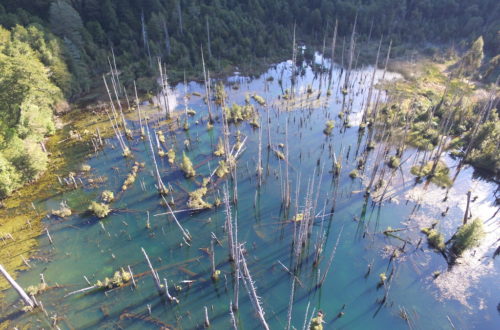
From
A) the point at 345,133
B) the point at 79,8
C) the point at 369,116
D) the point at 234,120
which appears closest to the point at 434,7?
the point at 369,116

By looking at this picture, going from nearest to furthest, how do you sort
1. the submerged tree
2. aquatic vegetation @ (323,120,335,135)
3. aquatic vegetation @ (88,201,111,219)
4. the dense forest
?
1. aquatic vegetation @ (88,201,111,219)
2. aquatic vegetation @ (323,120,335,135)
3. the dense forest
4. the submerged tree

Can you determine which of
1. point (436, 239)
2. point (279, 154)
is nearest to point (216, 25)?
point (279, 154)

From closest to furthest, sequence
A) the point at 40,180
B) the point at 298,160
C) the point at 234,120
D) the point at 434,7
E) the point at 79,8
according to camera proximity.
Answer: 1. the point at 40,180
2. the point at 298,160
3. the point at 234,120
4. the point at 79,8
5. the point at 434,7

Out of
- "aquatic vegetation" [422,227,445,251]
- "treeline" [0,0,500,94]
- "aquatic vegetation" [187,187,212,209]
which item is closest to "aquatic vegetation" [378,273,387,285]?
"aquatic vegetation" [422,227,445,251]

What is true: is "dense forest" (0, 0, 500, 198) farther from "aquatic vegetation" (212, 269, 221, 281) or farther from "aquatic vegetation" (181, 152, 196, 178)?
"aquatic vegetation" (212, 269, 221, 281)

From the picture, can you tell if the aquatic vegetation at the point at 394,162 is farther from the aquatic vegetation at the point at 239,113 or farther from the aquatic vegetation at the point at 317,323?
the aquatic vegetation at the point at 317,323

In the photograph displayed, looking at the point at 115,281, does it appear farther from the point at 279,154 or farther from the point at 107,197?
the point at 279,154

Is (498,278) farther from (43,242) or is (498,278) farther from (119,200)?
(43,242)

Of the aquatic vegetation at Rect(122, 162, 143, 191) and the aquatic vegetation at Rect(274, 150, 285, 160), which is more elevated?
the aquatic vegetation at Rect(274, 150, 285, 160)
